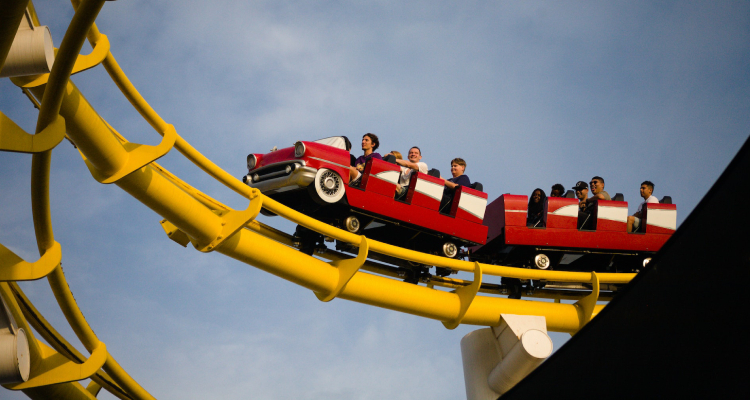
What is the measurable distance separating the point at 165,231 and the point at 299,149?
2.09 metres

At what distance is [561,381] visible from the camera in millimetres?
3787

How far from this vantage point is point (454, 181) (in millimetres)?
9445

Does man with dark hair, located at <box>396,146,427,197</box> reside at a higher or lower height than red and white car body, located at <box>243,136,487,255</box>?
higher

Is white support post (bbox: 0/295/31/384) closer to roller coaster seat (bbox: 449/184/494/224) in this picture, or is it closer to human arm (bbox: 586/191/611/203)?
roller coaster seat (bbox: 449/184/494/224)

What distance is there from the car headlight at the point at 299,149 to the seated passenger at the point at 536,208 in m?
4.12

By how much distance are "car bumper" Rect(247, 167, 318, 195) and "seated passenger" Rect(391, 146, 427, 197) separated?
5.02 ft

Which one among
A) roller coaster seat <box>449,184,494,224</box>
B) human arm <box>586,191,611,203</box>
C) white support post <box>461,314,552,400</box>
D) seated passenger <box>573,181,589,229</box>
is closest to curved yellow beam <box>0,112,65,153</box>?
white support post <box>461,314,552,400</box>

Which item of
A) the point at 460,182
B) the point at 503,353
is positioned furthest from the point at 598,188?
the point at 503,353

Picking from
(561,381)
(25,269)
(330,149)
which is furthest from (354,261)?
(25,269)

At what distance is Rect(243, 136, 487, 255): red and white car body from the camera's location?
7.63m

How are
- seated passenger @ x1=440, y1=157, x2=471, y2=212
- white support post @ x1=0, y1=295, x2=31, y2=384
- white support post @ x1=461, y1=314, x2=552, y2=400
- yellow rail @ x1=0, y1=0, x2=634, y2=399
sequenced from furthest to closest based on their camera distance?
seated passenger @ x1=440, y1=157, x2=471, y2=212, white support post @ x1=461, y1=314, x2=552, y2=400, white support post @ x1=0, y1=295, x2=31, y2=384, yellow rail @ x1=0, y1=0, x2=634, y2=399

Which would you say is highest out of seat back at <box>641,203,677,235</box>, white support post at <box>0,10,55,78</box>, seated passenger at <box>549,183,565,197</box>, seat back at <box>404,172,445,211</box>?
seated passenger at <box>549,183,565,197</box>

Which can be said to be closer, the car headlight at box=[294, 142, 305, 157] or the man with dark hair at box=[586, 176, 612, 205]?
the car headlight at box=[294, 142, 305, 157]

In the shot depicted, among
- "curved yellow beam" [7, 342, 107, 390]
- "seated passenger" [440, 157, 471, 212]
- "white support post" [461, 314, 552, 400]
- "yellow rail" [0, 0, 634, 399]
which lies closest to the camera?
"yellow rail" [0, 0, 634, 399]
